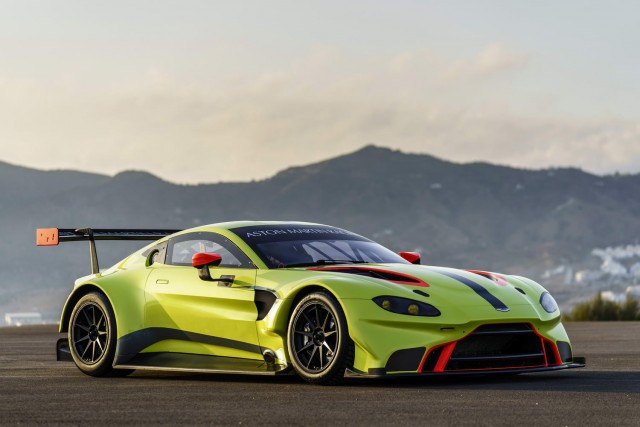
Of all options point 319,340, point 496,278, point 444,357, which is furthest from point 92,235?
point 444,357

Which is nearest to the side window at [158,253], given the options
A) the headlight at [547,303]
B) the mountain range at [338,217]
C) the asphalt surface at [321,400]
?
the asphalt surface at [321,400]

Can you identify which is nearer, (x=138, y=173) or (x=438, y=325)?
(x=438, y=325)

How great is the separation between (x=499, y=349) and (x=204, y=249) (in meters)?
3.01

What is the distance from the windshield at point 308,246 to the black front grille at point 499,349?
160 centimetres

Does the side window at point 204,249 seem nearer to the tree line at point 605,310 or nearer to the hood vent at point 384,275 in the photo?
the hood vent at point 384,275

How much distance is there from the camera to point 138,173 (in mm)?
198250

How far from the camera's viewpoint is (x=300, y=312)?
32.7 feet

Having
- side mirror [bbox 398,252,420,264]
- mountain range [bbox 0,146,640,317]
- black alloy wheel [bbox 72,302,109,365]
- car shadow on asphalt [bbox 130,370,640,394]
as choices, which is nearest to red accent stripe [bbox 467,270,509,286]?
car shadow on asphalt [bbox 130,370,640,394]

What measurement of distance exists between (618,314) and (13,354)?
1909cm

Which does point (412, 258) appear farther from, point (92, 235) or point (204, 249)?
point (92, 235)

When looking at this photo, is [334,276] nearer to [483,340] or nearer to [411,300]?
[411,300]

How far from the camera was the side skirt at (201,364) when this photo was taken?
1027 centimetres

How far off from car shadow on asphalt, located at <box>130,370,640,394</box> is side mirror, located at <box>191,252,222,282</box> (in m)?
0.92

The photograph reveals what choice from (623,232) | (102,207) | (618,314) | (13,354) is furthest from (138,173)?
(13,354)
